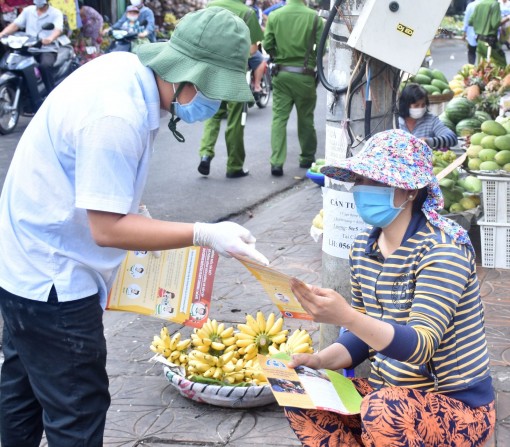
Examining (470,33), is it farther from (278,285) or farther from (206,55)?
(278,285)

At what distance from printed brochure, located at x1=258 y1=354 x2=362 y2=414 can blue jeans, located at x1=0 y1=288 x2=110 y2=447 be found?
0.55 m

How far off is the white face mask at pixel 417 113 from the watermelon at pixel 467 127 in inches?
40.6

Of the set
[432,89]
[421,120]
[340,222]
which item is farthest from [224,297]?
[432,89]

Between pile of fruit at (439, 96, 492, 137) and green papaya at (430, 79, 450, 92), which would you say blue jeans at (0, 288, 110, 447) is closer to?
pile of fruit at (439, 96, 492, 137)

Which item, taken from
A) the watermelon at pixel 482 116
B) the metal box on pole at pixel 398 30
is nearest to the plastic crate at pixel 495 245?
the metal box on pole at pixel 398 30

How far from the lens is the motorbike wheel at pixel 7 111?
1088 cm

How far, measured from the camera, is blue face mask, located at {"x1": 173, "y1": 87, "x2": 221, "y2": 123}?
106 inches

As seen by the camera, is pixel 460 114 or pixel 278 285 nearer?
pixel 278 285

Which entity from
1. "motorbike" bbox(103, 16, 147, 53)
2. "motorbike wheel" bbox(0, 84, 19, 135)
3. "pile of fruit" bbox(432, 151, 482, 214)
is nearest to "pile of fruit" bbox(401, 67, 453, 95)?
"pile of fruit" bbox(432, 151, 482, 214)

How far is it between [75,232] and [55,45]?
416 inches

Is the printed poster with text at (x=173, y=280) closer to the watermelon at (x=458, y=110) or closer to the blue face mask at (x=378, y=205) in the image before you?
the blue face mask at (x=378, y=205)

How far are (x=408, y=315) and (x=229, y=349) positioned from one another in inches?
59.8

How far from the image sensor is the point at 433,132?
Answer: 727 cm

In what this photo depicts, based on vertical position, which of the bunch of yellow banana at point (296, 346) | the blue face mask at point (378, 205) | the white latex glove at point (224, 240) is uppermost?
the blue face mask at point (378, 205)
